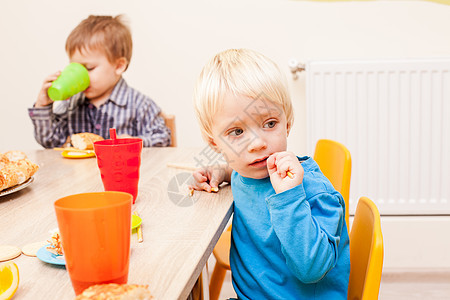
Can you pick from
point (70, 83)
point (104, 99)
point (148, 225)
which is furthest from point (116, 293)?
point (104, 99)

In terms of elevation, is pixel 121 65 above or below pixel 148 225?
above

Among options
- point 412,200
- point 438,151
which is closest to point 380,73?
point 438,151

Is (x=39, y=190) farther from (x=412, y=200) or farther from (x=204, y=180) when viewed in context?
(x=412, y=200)

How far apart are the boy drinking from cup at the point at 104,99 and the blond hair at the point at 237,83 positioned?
1.07 meters

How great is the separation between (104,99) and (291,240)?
1.42 meters

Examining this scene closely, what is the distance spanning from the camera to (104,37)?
1.89 metres

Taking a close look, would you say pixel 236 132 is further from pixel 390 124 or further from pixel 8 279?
pixel 390 124

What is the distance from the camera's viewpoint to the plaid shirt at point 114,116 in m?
1.86

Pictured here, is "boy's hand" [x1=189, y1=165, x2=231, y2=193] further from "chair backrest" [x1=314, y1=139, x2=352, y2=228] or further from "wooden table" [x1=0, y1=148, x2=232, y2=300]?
"chair backrest" [x1=314, y1=139, x2=352, y2=228]

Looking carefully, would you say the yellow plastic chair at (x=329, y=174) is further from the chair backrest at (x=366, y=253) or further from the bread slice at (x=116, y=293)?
the bread slice at (x=116, y=293)

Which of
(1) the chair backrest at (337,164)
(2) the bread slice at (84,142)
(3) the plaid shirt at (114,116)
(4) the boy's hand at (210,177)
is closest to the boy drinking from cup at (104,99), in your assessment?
(3) the plaid shirt at (114,116)

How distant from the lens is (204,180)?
89cm

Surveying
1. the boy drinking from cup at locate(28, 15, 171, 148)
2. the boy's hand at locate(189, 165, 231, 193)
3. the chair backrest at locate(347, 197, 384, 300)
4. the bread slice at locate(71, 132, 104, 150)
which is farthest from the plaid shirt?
the chair backrest at locate(347, 197, 384, 300)

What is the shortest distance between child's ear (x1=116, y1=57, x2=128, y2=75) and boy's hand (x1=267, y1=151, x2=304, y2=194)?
1380 millimetres
